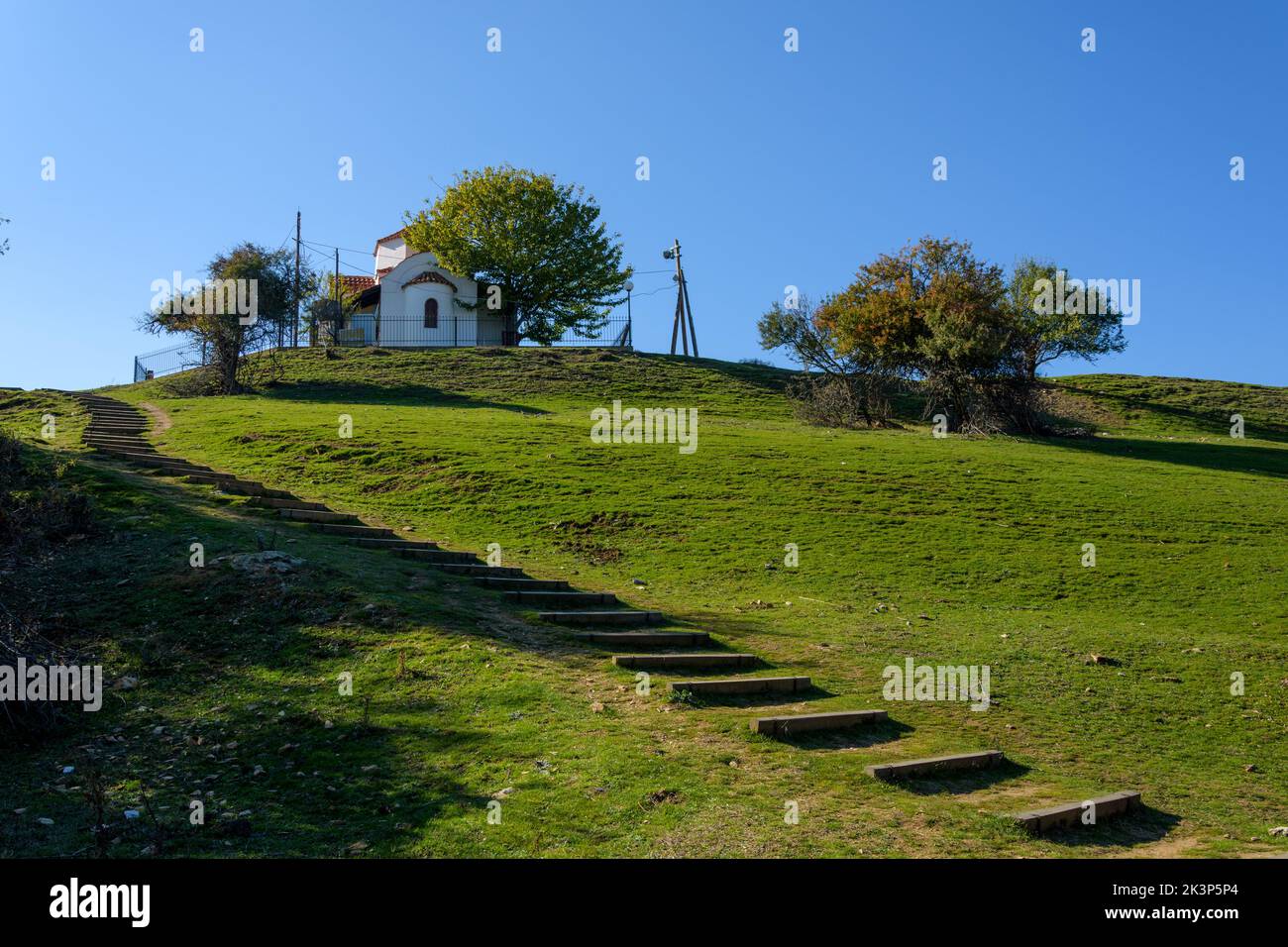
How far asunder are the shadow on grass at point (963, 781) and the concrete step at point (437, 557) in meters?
9.53

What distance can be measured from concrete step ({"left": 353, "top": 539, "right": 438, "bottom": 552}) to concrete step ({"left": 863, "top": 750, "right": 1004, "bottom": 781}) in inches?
412

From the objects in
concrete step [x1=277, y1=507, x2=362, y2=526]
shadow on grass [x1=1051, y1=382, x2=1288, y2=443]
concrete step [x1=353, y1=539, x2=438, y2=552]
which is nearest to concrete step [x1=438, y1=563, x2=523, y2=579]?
concrete step [x1=353, y1=539, x2=438, y2=552]

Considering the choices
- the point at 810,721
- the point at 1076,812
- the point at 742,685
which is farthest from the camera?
the point at 742,685

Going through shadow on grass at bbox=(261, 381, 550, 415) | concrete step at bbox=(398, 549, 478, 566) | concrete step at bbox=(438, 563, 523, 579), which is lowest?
concrete step at bbox=(438, 563, 523, 579)

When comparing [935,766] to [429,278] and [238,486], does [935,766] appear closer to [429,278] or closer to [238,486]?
[238,486]

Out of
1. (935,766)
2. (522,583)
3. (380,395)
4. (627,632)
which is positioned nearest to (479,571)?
(522,583)

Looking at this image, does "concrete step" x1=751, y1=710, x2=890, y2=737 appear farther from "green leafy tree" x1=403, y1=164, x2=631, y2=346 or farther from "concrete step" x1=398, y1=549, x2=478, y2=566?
"green leafy tree" x1=403, y1=164, x2=631, y2=346

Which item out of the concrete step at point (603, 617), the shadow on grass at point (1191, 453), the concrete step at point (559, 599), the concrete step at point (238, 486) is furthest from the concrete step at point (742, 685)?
the shadow on grass at point (1191, 453)

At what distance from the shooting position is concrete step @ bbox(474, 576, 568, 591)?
1591cm

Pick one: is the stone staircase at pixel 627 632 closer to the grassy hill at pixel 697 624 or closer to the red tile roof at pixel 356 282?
the grassy hill at pixel 697 624

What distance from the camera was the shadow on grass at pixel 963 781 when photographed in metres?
9.34

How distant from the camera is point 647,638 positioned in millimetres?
13516

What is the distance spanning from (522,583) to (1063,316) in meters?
46.1
